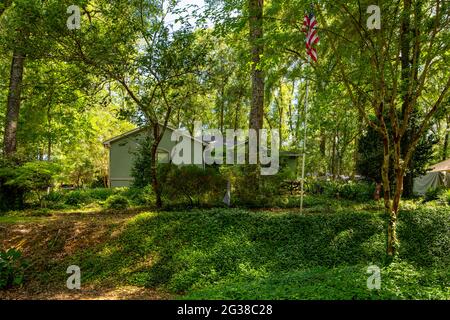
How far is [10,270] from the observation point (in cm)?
614

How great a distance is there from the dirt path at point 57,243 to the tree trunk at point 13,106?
3.63m

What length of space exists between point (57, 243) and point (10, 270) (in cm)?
135

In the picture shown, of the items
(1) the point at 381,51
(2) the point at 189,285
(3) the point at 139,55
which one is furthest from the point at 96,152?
(1) the point at 381,51

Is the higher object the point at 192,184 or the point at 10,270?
the point at 192,184

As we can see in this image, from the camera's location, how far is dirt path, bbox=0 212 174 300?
5.71 metres

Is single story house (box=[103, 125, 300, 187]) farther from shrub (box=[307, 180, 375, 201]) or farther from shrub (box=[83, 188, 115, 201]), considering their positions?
shrub (box=[83, 188, 115, 201])

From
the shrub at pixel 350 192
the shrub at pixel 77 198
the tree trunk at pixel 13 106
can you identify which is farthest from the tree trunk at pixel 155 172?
the shrub at pixel 350 192

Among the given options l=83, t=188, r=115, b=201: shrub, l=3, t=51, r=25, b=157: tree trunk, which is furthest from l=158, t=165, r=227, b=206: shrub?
l=3, t=51, r=25, b=157: tree trunk

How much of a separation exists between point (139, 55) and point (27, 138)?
36.1 feet

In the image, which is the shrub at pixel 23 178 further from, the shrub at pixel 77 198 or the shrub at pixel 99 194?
the shrub at pixel 99 194

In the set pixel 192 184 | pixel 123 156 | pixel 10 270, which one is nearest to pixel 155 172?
pixel 192 184

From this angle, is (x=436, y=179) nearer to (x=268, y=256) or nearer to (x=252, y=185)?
(x=252, y=185)

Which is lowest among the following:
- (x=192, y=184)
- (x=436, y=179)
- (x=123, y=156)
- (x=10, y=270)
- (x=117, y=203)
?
(x=10, y=270)

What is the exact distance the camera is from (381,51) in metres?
5.99
